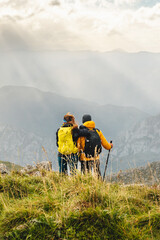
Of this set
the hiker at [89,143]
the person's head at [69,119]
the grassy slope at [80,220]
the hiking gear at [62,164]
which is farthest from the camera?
the hiking gear at [62,164]

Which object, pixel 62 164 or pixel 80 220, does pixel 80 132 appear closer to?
pixel 62 164

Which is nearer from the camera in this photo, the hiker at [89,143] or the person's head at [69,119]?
the hiker at [89,143]

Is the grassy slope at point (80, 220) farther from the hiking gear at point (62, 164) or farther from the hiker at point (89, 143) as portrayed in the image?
the hiking gear at point (62, 164)

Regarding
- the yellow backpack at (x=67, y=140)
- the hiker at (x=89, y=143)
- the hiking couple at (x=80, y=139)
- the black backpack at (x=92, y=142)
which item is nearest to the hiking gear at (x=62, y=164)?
the hiking couple at (x=80, y=139)

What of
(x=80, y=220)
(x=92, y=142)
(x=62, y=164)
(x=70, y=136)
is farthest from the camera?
(x=62, y=164)

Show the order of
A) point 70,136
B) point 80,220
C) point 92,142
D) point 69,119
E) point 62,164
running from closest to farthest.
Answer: point 80,220 < point 92,142 < point 70,136 < point 69,119 < point 62,164

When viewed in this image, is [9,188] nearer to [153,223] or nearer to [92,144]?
[92,144]

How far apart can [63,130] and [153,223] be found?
5008 millimetres

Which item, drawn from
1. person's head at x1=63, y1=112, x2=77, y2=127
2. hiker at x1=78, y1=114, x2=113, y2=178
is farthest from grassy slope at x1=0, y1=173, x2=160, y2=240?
person's head at x1=63, y1=112, x2=77, y2=127

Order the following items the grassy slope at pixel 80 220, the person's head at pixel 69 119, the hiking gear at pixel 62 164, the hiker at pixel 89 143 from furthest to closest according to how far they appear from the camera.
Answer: the hiking gear at pixel 62 164 < the person's head at pixel 69 119 < the hiker at pixel 89 143 < the grassy slope at pixel 80 220

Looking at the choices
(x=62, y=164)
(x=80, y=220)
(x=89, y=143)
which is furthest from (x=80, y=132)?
(x=80, y=220)

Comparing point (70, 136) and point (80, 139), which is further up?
point (70, 136)

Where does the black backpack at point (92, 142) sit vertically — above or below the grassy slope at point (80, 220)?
above

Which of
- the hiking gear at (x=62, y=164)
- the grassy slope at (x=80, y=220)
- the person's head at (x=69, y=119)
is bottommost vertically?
the grassy slope at (x=80, y=220)
